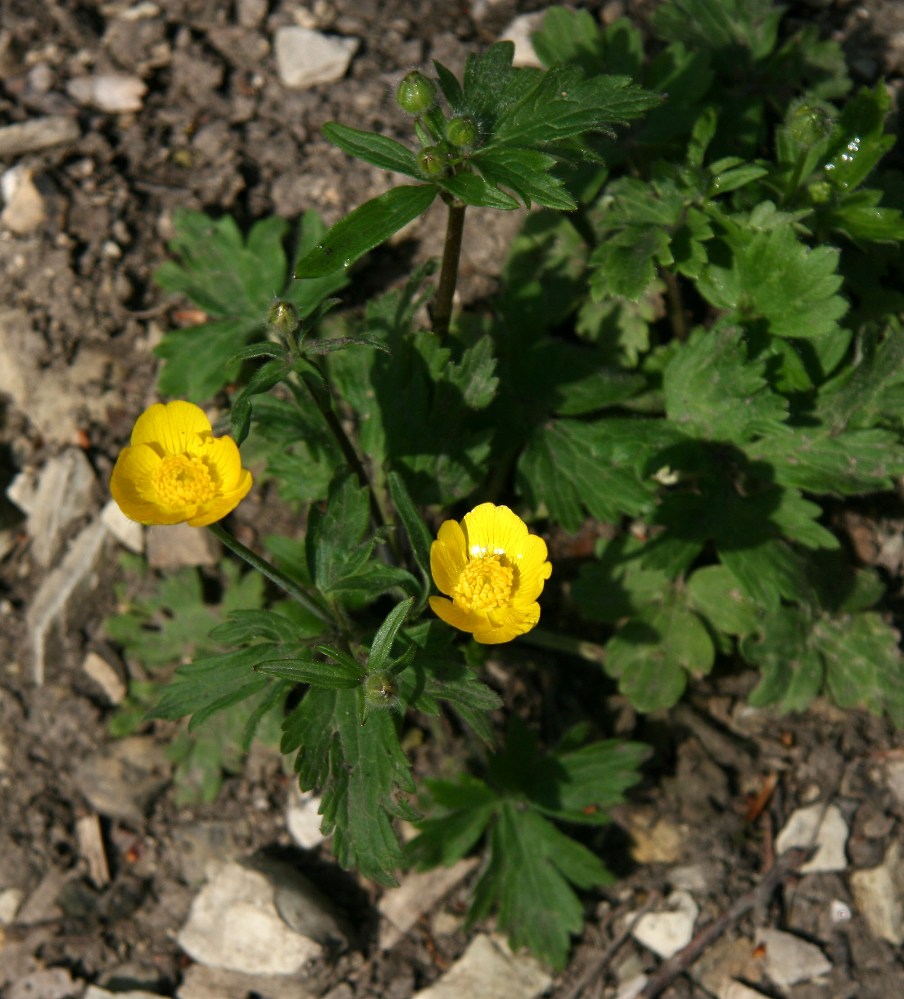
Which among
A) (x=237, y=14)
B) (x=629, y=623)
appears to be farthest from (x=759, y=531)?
(x=237, y=14)

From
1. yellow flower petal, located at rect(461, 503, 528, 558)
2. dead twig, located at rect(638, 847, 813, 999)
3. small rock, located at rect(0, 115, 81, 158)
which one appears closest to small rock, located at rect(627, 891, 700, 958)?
dead twig, located at rect(638, 847, 813, 999)

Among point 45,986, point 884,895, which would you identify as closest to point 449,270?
point 884,895

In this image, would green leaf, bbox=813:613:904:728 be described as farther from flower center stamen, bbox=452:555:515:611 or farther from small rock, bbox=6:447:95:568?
small rock, bbox=6:447:95:568

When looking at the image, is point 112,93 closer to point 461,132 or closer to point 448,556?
point 461,132

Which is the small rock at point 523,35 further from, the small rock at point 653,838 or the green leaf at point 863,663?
the small rock at point 653,838

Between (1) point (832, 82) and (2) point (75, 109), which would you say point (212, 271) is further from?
(1) point (832, 82)

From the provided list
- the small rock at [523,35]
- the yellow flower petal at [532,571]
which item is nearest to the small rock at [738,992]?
the yellow flower petal at [532,571]
